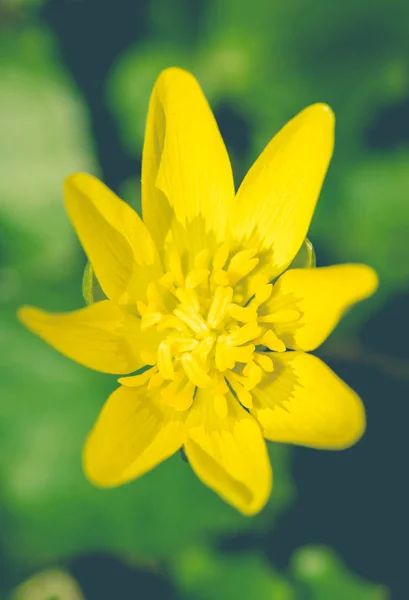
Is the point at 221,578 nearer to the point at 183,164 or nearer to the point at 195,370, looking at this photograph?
the point at 195,370

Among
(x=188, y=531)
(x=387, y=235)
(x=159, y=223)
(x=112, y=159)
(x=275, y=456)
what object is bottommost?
(x=188, y=531)

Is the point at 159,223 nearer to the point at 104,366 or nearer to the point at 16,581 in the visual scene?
the point at 104,366

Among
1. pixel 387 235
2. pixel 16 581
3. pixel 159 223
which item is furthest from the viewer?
pixel 387 235

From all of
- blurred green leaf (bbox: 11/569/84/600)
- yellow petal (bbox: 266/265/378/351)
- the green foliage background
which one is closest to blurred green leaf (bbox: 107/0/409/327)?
the green foliage background

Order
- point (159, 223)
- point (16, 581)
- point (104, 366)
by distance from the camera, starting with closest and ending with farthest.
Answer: point (104, 366), point (159, 223), point (16, 581)

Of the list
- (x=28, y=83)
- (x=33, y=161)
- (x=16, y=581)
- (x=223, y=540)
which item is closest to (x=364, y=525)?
(x=223, y=540)

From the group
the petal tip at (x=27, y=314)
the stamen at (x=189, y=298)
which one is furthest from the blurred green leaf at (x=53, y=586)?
the petal tip at (x=27, y=314)

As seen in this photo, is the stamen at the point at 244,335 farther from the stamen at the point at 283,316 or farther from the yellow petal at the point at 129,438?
the yellow petal at the point at 129,438
